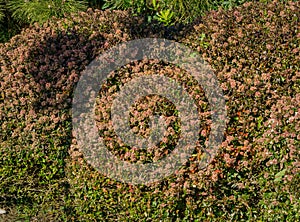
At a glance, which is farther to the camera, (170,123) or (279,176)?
(170,123)

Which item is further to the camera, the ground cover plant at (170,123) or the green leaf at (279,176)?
the ground cover plant at (170,123)

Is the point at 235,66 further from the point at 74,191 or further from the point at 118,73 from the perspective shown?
the point at 74,191

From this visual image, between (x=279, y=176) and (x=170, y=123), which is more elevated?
(x=170, y=123)

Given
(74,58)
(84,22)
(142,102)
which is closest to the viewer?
(142,102)

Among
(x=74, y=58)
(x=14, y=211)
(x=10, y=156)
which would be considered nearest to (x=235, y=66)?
(x=74, y=58)

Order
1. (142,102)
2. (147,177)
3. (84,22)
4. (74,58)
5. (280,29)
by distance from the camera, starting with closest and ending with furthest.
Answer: (147,177)
(142,102)
(280,29)
(74,58)
(84,22)

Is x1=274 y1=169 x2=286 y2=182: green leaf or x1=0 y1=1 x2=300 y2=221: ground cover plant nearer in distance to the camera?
x1=274 y1=169 x2=286 y2=182: green leaf

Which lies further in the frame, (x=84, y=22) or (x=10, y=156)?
(x=84, y=22)

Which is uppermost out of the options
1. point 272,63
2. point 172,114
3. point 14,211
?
point 272,63
